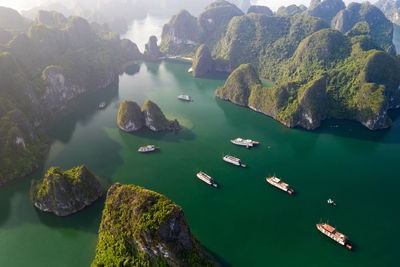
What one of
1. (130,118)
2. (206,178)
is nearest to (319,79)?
(206,178)

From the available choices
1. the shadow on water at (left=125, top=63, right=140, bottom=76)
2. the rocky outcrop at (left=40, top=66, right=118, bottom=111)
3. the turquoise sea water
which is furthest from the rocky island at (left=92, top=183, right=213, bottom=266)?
the shadow on water at (left=125, top=63, right=140, bottom=76)

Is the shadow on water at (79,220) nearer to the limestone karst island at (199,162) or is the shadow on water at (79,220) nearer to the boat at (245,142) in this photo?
the limestone karst island at (199,162)

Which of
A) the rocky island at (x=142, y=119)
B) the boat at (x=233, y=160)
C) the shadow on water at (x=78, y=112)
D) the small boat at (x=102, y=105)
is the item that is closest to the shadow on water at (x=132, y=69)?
the shadow on water at (x=78, y=112)

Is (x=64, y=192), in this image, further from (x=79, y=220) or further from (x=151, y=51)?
(x=151, y=51)

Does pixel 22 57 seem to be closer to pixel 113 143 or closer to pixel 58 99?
pixel 58 99

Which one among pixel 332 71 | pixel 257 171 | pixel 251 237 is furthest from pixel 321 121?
pixel 251 237

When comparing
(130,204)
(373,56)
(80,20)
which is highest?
(373,56)

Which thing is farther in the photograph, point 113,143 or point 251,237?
point 113,143

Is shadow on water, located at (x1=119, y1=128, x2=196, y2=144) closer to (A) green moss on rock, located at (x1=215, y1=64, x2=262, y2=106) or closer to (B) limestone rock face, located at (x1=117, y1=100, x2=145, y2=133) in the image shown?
(B) limestone rock face, located at (x1=117, y1=100, x2=145, y2=133)
